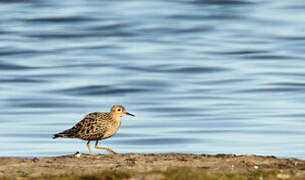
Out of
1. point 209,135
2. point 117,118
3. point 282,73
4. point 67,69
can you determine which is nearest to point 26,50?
point 67,69

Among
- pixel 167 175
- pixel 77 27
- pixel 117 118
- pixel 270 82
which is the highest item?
pixel 77 27

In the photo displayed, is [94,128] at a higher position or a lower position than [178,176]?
higher

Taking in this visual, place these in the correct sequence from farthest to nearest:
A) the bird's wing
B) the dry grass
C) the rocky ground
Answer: the bird's wing → the rocky ground → the dry grass

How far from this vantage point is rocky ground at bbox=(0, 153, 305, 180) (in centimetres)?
1166

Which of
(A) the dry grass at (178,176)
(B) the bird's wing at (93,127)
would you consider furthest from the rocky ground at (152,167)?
(B) the bird's wing at (93,127)

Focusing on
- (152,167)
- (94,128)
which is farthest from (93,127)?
(152,167)

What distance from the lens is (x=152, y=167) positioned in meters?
13.2

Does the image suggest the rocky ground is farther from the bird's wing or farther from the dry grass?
the bird's wing

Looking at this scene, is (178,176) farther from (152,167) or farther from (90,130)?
(90,130)

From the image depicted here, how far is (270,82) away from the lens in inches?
1371

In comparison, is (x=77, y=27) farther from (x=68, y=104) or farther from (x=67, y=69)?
(x=68, y=104)

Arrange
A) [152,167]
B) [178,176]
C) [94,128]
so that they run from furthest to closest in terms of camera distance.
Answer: [94,128], [152,167], [178,176]

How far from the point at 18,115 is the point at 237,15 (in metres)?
36.0

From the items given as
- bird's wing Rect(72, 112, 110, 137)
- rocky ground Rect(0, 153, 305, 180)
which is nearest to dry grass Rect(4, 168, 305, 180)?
rocky ground Rect(0, 153, 305, 180)
